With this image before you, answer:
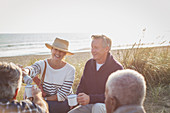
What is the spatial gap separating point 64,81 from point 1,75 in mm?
1800

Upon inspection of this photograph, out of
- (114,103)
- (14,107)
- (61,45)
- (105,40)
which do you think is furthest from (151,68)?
(14,107)

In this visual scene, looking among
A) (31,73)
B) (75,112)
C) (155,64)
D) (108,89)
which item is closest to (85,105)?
(75,112)

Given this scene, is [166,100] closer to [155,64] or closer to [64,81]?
[155,64]

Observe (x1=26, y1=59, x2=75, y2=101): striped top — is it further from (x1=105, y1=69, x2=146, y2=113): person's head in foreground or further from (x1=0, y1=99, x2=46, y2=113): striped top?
(x1=105, y1=69, x2=146, y2=113): person's head in foreground

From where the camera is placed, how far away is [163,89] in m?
5.01

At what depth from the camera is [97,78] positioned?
3443 mm

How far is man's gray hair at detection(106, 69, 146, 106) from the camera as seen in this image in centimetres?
178

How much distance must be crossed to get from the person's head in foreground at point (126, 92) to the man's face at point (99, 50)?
5.15 ft

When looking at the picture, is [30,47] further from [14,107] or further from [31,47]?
[14,107]

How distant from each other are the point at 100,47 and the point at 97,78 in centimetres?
47

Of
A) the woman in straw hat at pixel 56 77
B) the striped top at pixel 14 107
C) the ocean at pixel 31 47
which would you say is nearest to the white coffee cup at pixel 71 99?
the woman in straw hat at pixel 56 77

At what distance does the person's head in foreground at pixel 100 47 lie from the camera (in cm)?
343

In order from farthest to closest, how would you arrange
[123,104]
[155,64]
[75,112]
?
1. [155,64]
2. [75,112]
3. [123,104]

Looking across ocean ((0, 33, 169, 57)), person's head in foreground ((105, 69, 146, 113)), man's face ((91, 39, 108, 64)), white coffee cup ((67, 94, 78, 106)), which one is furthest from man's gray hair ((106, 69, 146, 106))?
ocean ((0, 33, 169, 57))
